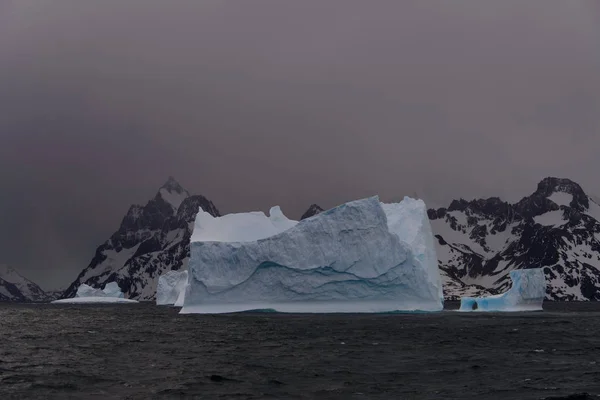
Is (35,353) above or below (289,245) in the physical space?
below

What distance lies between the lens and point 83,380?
22.9 meters

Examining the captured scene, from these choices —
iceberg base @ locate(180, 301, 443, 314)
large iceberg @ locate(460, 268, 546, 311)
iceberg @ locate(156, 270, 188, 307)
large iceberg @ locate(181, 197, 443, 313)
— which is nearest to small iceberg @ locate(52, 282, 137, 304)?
iceberg @ locate(156, 270, 188, 307)

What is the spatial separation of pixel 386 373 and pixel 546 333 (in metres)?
21.4

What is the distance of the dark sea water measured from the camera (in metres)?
20.8

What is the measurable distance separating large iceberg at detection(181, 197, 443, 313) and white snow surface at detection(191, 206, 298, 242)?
117cm

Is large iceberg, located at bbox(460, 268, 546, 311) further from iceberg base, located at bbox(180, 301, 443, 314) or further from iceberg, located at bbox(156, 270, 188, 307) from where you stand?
iceberg, located at bbox(156, 270, 188, 307)

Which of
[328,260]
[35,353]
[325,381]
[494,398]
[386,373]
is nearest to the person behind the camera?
[494,398]

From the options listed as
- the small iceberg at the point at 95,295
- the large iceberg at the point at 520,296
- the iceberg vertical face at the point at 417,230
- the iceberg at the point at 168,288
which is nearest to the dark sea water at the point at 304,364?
the iceberg vertical face at the point at 417,230

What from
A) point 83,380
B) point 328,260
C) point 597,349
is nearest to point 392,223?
point 328,260

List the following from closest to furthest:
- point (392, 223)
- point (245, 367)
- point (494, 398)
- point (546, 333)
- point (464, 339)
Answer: point (494, 398) → point (245, 367) → point (464, 339) → point (546, 333) → point (392, 223)

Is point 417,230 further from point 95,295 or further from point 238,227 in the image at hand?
point 95,295

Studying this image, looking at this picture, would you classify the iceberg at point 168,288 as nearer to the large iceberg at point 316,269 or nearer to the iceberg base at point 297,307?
the iceberg base at point 297,307

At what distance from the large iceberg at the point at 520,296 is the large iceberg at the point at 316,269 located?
20.2 meters

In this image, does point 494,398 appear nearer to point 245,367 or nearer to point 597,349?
point 245,367
